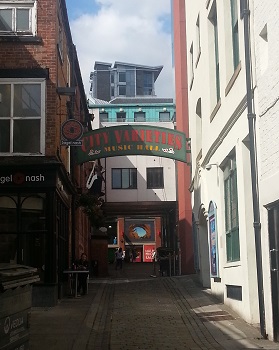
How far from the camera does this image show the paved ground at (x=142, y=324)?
418 inches

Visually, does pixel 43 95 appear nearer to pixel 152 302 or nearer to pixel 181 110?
pixel 152 302

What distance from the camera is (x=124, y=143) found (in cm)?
2159

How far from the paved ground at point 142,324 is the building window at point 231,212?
145cm

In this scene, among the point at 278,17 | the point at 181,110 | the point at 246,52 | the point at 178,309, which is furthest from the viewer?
the point at 181,110

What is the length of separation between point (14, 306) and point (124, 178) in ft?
119

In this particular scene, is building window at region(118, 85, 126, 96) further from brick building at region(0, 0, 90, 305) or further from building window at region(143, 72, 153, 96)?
brick building at region(0, 0, 90, 305)

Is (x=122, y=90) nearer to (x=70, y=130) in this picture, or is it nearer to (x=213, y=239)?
(x=70, y=130)

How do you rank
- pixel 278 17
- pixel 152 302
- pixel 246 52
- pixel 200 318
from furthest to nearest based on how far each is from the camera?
pixel 152 302 → pixel 200 318 → pixel 246 52 → pixel 278 17

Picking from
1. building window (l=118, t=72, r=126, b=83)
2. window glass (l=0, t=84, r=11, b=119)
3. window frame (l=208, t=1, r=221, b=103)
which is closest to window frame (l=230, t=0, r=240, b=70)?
window frame (l=208, t=1, r=221, b=103)

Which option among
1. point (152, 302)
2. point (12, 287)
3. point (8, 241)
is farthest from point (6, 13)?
point (12, 287)

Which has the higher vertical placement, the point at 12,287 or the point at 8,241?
the point at 8,241

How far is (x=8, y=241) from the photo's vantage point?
1598 centimetres

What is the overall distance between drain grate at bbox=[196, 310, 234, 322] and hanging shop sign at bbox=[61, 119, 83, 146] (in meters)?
6.08

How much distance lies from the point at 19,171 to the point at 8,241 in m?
1.92
